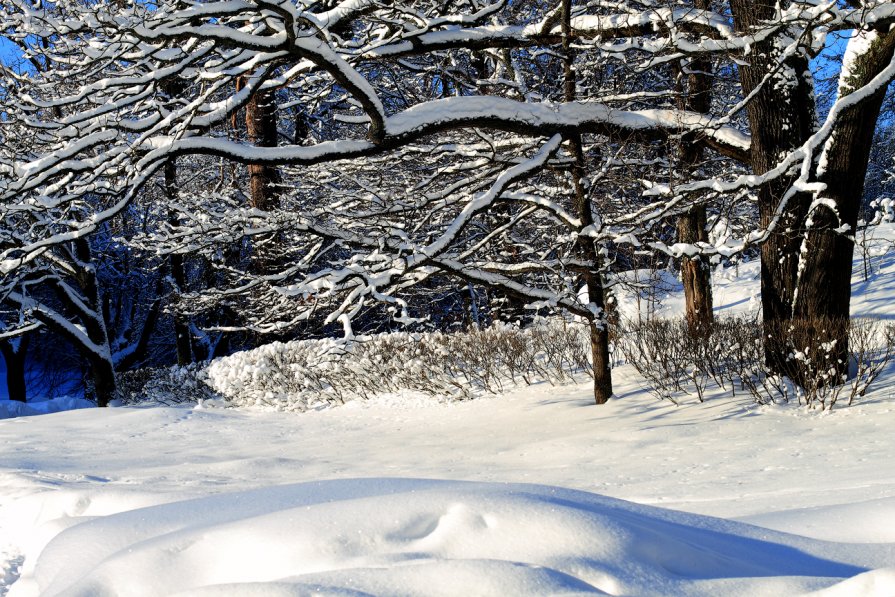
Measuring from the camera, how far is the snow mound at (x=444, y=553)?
189 centimetres

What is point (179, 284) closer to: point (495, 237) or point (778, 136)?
point (495, 237)

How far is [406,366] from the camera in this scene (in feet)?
36.8

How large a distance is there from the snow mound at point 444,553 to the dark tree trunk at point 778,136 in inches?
235

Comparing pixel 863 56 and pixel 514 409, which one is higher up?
pixel 863 56

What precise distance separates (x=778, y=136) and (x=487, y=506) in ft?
23.0

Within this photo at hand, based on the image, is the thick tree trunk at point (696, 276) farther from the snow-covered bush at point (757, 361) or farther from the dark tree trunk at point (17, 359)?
Result: the dark tree trunk at point (17, 359)

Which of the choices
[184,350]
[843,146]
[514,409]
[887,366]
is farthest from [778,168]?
[184,350]

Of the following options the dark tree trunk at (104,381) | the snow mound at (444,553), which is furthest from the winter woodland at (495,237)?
the dark tree trunk at (104,381)

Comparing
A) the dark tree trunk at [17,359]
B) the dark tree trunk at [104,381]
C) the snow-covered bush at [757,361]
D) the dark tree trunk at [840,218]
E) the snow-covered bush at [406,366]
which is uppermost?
the dark tree trunk at [840,218]

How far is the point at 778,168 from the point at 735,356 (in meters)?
2.13

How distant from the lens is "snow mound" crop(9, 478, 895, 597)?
6.20 ft

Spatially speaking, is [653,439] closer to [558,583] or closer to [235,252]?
[558,583]

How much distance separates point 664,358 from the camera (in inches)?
328

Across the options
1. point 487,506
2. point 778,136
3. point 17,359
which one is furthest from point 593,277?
point 17,359
